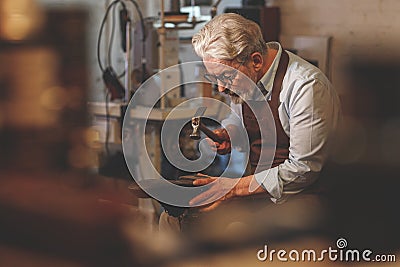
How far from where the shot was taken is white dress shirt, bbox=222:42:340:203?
1.31m

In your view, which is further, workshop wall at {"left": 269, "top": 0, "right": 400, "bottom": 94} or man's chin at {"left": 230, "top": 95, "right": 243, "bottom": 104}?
workshop wall at {"left": 269, "top": 0, "right": 400, "bottom": 94}

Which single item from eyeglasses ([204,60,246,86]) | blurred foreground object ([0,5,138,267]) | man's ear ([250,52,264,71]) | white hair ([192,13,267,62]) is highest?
white hair ([192,13,267,62])

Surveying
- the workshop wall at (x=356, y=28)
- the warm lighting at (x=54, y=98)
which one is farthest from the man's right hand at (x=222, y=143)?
the warm lighting at (x=54, y=98)

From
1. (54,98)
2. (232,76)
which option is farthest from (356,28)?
(54,98)

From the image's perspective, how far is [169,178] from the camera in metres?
1.56

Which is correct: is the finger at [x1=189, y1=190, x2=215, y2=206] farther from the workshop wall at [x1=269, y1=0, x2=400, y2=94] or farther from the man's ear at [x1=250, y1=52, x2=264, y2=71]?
the workshop wall at [x1=269, y1=0, x2=400, y2=94]

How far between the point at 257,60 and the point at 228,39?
2.8 inches

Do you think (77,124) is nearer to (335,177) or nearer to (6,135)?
(6,135)

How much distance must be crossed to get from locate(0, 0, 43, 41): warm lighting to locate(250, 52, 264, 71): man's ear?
40.0 inches

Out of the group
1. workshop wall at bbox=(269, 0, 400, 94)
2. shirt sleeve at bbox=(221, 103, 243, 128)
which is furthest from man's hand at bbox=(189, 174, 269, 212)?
workshop wall at bbox=(269, 0, 400, 94)

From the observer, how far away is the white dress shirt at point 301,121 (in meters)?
1.31

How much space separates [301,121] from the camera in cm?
132

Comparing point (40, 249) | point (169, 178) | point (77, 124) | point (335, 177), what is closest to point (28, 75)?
point (77, 124)

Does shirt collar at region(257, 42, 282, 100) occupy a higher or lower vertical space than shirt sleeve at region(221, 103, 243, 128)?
higher
